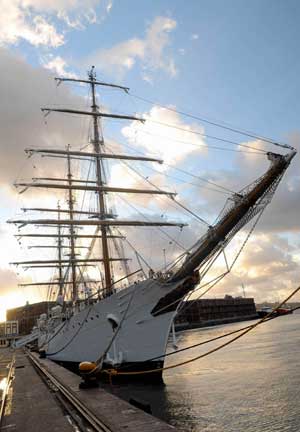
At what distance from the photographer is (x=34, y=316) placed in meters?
99.3

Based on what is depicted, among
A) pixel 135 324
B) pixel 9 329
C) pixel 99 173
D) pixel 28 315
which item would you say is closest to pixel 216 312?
pixel 28 315

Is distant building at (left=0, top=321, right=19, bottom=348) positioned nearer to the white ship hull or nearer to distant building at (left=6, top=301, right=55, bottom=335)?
distant building at (left=6, top=301, right=55, bottom=335)

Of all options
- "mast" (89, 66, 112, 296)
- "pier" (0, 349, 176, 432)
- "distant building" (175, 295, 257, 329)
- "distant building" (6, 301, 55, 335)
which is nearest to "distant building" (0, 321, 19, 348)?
"distant building" (6, 301, 55, 335)

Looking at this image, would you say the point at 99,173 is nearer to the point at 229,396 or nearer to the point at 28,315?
the point at 229,396

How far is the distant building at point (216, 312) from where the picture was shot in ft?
311

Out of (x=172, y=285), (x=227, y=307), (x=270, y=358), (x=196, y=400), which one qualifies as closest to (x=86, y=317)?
(x=172, y=285)

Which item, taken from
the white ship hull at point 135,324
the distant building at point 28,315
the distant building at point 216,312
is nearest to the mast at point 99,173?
the white ship hull at point 135,324

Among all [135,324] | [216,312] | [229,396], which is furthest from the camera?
[216,312]

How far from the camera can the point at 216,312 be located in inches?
Result: 4208

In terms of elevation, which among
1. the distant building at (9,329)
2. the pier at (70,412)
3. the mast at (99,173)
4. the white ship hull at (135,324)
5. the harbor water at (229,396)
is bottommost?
the harbor water at (229,396)

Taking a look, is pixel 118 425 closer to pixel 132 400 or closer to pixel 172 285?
pixel 132 400

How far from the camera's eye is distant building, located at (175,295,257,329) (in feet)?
311

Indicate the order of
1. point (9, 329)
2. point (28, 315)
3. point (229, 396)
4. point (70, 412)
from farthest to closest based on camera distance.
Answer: point (28, 315), point (9, 329), point (229, 396), point (70, 412)

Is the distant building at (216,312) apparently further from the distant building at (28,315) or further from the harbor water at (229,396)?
the harbor water at (229,396)
